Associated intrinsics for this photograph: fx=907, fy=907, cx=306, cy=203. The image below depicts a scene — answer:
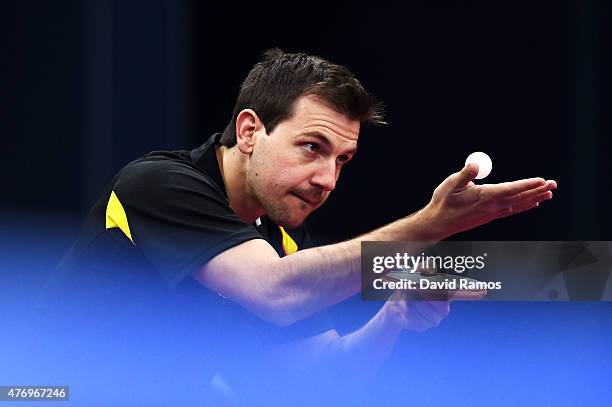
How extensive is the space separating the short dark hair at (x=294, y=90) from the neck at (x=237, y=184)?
0.12 ft

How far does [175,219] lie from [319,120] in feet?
1.44

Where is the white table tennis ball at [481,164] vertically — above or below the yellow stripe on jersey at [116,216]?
above

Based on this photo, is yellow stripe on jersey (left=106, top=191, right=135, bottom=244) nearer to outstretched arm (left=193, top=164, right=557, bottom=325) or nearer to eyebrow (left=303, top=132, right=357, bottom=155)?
outstretched arm (left=193, top=164, right=557, bottom=325)

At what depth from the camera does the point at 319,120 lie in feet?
7.42

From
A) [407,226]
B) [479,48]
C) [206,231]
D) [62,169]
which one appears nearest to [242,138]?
[206,231]

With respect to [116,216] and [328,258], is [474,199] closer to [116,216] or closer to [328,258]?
[328,258]

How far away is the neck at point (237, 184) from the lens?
7.73ft

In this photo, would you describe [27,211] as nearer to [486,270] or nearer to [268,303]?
[268,303]

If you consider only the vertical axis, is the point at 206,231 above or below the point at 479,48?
below

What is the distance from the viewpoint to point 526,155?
8.94 ft

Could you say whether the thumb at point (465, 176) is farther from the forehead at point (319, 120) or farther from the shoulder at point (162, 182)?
the shoulder at point (162, 182)

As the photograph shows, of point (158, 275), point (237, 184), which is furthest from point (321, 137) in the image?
point (158, 275)

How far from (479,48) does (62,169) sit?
1.32m

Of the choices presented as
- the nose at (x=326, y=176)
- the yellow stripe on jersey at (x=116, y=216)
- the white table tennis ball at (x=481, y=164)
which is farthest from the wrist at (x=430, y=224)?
the yellow stripe on jersey at (x=116, y=216)
